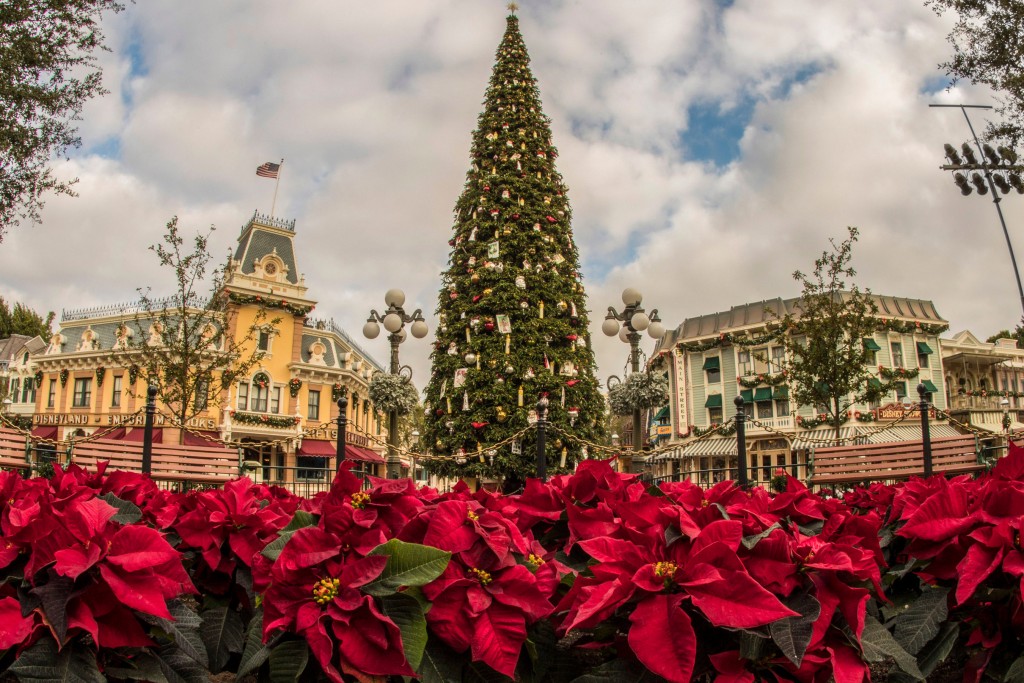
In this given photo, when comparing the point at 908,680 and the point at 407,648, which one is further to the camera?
the point at 908,680

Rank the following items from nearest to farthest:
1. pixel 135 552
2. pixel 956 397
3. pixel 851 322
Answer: pixel 135 552, pixel 851 322, pixel 956 397

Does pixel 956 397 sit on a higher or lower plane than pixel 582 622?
higher

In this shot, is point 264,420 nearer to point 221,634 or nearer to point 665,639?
point 221,634

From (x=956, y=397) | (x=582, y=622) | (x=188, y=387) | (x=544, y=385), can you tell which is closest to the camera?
(x=582, y=622)

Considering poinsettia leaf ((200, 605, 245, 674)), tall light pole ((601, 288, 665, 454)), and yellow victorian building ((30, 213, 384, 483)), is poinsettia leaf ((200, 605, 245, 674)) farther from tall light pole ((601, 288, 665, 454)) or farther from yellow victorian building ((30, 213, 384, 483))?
yellow victorian building ((30, 213, 384, 483))

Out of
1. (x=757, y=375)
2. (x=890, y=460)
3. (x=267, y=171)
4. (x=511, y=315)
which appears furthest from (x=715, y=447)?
(x=890, y=460)

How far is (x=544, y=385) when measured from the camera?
52.7ft

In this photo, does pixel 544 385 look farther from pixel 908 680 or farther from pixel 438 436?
pixel 908 680

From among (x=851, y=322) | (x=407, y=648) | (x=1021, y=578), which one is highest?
(x=851, y=322)

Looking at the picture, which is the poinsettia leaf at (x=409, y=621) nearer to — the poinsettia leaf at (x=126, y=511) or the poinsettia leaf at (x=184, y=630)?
the poinsettia leaf at (x=184, y=630)

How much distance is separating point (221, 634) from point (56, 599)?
528 mm

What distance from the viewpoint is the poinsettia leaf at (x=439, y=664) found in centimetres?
158

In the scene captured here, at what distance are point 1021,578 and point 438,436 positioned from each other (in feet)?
50.6

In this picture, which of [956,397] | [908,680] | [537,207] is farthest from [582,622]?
[956,397]
